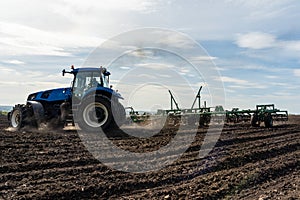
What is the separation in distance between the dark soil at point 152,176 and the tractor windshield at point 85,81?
4.70 m

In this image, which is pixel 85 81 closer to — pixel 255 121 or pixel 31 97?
pixel 31 97

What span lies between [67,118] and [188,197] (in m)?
8.94

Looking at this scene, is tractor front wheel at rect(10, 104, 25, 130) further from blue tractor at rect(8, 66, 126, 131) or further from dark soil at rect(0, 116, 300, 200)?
dark soil at rect(0, 116, 300, 200)

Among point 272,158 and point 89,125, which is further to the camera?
point 89,125

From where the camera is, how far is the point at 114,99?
13078 millimetres

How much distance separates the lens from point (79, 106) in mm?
12781

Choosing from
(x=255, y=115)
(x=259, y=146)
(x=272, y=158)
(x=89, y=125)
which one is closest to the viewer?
(x=272, y=158)

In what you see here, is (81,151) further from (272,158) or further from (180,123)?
(180,123)

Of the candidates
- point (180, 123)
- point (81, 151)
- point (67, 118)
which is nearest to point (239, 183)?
point (81, 151)

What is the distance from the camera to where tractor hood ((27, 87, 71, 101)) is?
1395cm

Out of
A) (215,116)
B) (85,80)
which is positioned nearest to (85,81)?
(85,80)

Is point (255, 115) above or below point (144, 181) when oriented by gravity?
above

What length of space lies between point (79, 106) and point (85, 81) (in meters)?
Answer: 1.19

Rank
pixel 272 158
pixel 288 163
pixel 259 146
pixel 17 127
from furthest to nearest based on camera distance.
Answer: pixel 17 127, pixel 259 146, pixel 272 158, pixel 288 163
